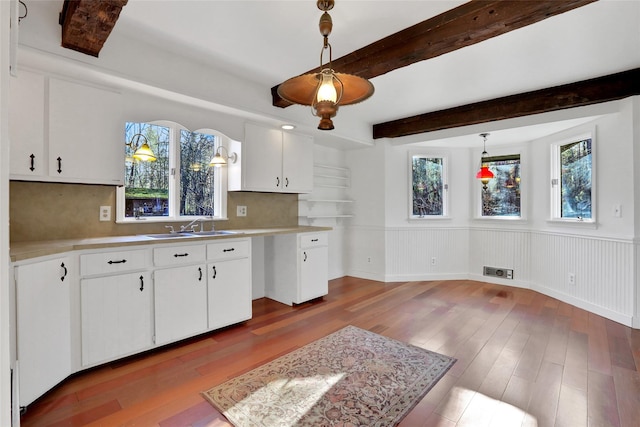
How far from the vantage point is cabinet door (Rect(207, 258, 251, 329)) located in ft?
9.41

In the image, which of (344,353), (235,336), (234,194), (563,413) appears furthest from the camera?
(234,194)

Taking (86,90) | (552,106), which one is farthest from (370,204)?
(86,90)

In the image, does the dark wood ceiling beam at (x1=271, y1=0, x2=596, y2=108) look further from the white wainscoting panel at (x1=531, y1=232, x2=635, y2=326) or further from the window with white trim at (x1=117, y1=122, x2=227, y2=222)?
the white wainscoting panel at (x1=531, y1=232, x2=635, y2=326)

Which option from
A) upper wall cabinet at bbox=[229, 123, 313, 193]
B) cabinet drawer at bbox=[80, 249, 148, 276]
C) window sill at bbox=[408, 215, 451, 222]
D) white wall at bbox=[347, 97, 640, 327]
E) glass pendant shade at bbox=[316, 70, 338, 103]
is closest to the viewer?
glass pendant shade at bbox=[316, 70, 338, 103]

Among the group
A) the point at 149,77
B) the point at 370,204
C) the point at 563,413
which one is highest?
the point at 149,77

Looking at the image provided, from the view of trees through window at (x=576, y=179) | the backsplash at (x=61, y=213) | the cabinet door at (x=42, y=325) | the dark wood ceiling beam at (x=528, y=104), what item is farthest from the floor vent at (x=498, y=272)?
the cabinet door at (x=42, y=325)

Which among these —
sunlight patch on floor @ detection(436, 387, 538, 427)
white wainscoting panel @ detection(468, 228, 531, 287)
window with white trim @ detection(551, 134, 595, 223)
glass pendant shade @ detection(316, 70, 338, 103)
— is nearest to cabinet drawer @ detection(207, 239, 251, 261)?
glass pendant shade @ detection(316, 70, 338, 103)

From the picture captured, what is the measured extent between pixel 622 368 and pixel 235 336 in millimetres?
3088

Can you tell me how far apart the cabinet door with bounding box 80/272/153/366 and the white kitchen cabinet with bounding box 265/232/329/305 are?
1.61 meters

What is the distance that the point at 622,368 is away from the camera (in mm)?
2307

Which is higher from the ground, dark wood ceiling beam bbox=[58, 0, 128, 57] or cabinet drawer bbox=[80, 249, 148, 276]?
dark wood ceiling beam bbox=[58, 0, 128, 57]

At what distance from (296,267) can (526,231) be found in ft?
11.5

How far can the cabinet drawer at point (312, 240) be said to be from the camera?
12.3ft

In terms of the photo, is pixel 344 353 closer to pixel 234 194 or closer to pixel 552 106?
pixel 234 194
